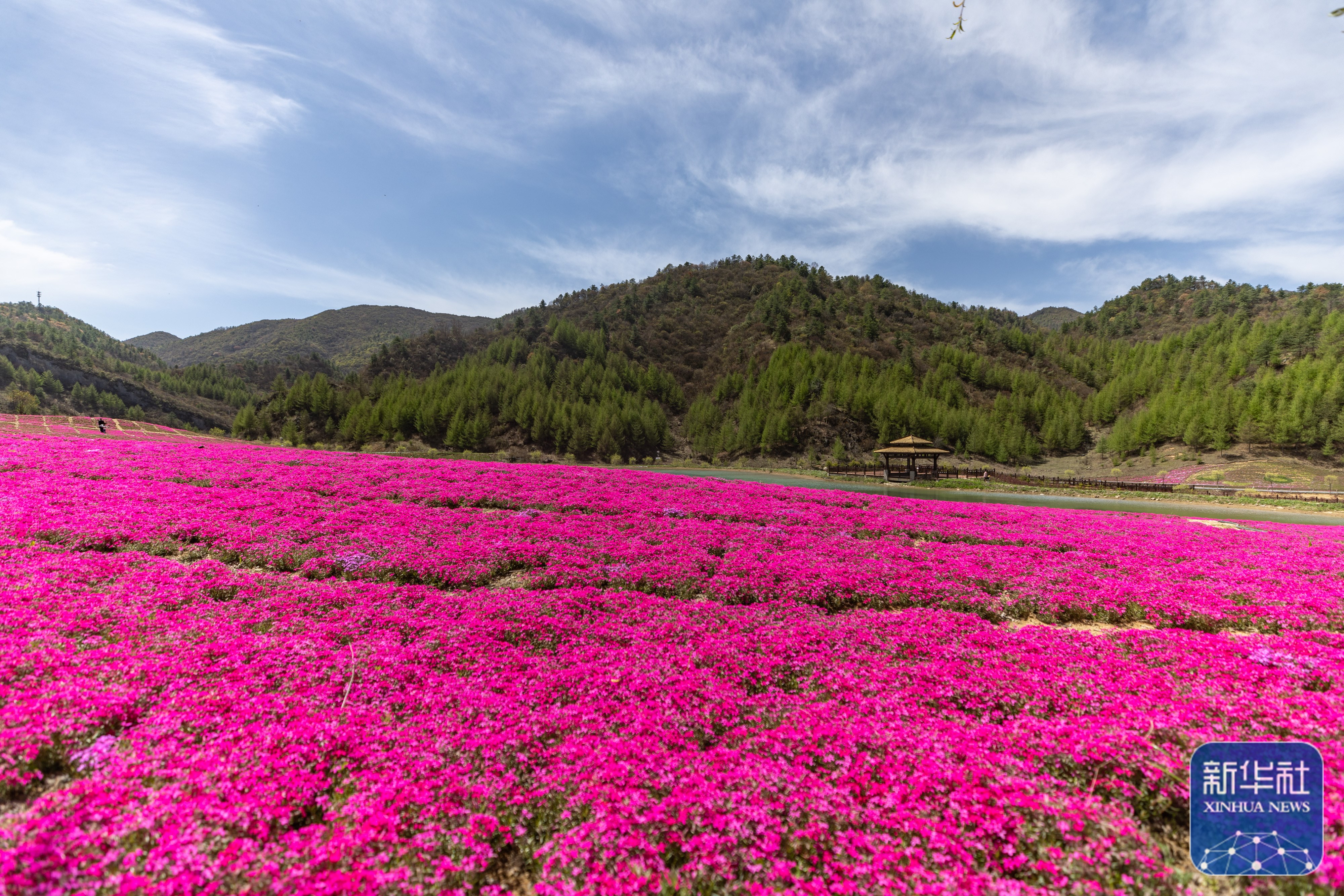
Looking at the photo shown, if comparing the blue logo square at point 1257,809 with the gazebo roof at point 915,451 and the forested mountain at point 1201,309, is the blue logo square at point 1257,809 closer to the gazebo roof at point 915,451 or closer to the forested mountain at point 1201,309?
the gazebo roof at point 915,451

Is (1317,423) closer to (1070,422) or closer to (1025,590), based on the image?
(1070,422)

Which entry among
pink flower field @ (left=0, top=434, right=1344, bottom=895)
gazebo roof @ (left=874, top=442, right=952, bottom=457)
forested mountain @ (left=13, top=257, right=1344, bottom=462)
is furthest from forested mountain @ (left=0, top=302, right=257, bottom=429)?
gazebo roof @ (left=874, top=442, right=952, bottom=457)

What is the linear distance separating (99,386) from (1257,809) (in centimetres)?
21158

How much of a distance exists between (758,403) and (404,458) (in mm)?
90081

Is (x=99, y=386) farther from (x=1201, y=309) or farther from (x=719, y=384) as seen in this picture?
(x=1201, y=309)

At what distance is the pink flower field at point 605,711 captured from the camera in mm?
3566

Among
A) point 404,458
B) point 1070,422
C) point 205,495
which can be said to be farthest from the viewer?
point 1070,422

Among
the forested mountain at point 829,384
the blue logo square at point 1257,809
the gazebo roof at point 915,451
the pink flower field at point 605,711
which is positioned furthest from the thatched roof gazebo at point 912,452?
the blue logo square at point 1257,809

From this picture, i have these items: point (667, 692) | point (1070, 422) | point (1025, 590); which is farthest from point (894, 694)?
point (1070, 422)

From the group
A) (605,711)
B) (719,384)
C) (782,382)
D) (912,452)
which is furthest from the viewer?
(719,384)

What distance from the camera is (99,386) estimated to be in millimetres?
137125

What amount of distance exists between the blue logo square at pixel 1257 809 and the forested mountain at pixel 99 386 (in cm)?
16516

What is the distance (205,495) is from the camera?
1530 centimetres

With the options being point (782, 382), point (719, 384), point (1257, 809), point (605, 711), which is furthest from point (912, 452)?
point (719, 384)
